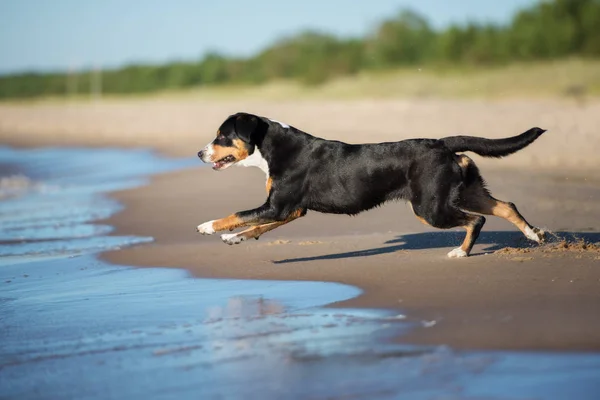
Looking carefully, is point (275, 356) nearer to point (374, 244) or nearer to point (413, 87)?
point (374, 244)

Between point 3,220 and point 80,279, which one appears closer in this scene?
point 80,279

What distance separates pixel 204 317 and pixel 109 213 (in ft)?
21.0

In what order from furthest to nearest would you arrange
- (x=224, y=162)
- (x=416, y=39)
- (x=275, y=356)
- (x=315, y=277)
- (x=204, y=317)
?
(x=416, y=39), (x=224, y=162), (x=315, y=277), (x=204, y=317), (x=275, y=356)

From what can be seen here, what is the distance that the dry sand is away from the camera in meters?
5.96

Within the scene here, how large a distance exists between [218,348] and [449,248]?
149 inches

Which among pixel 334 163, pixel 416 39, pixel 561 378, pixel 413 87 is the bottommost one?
pixel 561 378

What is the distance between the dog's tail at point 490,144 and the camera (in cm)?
840

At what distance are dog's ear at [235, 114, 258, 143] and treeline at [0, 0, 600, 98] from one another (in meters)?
24.2

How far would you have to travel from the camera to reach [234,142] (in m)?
8.79

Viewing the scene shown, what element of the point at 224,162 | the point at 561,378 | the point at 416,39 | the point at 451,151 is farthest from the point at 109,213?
the point at 416,39

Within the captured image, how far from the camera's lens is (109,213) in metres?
12.4

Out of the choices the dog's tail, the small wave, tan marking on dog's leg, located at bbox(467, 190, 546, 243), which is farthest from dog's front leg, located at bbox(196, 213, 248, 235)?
the small wave

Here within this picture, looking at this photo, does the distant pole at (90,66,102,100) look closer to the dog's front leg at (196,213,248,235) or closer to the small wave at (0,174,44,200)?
the small wave at (0,174,44,200)

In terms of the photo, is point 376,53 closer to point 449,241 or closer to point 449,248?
point 449,241
